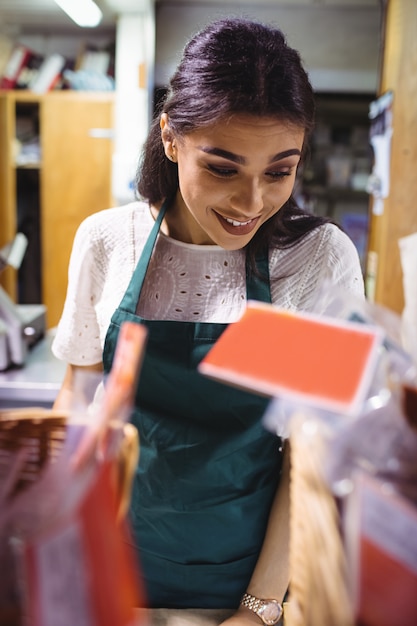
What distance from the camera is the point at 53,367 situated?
2.26m

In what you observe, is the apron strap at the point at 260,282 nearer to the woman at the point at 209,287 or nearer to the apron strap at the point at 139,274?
the woman at the point at 209,287

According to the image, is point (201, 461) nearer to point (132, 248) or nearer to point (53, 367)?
point (132, 248)

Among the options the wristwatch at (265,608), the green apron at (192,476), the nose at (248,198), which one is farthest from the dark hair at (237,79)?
the wristwatch at (265,608)

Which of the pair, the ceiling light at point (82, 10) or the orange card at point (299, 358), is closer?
the orange card at point (299, 358)

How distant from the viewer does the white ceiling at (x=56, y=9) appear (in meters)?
4.71

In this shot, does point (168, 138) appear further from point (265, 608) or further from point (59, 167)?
point (59, 167)

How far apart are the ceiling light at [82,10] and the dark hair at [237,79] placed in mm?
2372

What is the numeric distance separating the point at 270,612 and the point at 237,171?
0.72 metres

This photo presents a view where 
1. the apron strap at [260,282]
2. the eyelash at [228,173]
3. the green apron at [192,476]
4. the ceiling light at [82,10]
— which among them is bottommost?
the green apron at [192,476]

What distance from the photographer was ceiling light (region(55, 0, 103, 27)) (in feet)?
10.3

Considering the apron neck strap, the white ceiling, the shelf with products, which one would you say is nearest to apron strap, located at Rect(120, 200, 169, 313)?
the apron neck strap

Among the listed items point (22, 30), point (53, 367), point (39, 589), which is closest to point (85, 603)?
point (39, 589)

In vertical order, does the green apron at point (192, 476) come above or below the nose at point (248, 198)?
below

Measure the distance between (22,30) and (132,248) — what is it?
16.6 feet
